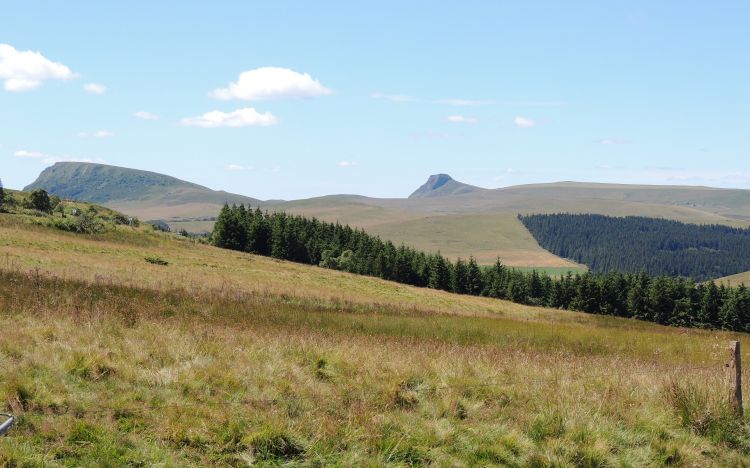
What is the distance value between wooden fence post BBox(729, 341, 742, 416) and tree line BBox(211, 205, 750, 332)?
9517 cm

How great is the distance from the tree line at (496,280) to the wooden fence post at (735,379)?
95.2 meters

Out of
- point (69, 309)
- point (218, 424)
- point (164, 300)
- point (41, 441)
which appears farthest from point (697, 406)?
point (164, 300)

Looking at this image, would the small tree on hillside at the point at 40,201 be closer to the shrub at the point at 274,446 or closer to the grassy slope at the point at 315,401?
the grassy slope at the point at 315,401

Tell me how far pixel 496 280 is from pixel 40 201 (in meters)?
80.9

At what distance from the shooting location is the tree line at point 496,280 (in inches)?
3787

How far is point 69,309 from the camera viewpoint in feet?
42.4

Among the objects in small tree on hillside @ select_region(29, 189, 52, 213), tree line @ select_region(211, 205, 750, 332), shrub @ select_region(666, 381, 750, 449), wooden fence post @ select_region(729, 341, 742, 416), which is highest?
small tree on hillside @ select_region(29, 189, 52, 213)

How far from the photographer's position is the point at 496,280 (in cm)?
11569

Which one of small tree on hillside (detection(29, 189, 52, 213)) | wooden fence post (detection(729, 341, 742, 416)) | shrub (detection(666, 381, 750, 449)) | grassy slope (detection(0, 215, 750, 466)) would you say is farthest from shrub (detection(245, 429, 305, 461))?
small tree on hillside (detection(29, 189, 52, 213))

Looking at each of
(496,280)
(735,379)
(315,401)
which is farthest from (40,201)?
(735,379)

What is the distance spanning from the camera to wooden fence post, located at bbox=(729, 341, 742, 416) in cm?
962

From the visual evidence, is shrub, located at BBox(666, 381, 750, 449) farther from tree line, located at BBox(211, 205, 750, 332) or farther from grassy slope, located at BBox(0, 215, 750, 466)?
tree line, located at BBox(211, 205, 750, 332)

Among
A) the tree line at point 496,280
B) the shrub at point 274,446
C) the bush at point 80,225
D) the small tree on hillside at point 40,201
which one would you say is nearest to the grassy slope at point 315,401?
the shrub at point 274,446

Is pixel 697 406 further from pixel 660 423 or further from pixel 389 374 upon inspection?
pixel 389 374
